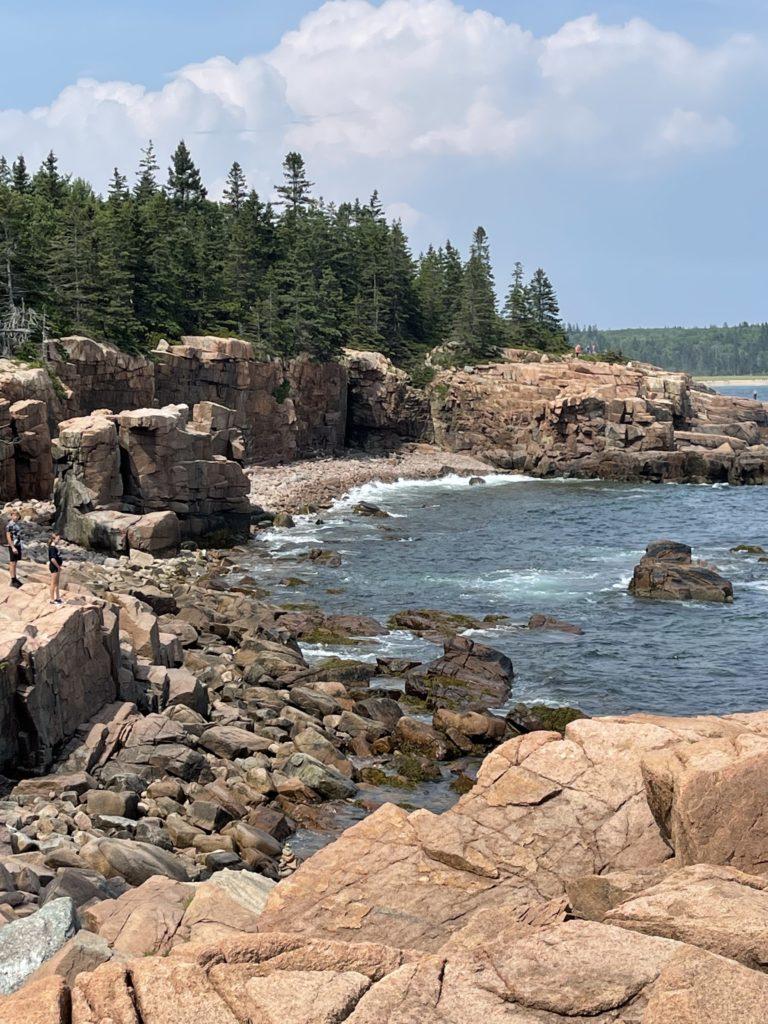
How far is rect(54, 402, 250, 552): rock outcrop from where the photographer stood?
4981cm

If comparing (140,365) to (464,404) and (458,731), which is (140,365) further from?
(458,731)

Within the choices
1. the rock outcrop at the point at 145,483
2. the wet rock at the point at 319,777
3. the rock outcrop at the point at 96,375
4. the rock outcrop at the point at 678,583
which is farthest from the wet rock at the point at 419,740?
the rock outcrop at the point at 96,375

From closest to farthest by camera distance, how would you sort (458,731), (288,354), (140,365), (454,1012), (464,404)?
(454,1012) < (458,731) < (140,365) < (288,354) < (464,404)

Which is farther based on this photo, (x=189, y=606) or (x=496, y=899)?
(x=189, y=606)

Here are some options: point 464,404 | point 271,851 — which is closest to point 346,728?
point 271,851

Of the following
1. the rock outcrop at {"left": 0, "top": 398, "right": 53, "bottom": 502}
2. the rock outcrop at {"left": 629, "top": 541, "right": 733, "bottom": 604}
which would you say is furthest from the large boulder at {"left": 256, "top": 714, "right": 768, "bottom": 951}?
the rock outcrop at {"left": 0, "top": 398, "right": 53, "bottom": 502}

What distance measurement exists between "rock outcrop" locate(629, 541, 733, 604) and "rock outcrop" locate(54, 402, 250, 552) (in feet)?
74.7

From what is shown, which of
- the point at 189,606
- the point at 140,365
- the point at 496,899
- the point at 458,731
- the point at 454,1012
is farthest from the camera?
the point at 140,365

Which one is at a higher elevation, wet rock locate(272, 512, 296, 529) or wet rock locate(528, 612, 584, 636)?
wet rock locate(272, 512, 296, 529)

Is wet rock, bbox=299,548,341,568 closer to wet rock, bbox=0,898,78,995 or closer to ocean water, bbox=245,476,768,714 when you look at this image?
ocean water, bbox=245,476,768,714

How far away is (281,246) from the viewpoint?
107438 mm

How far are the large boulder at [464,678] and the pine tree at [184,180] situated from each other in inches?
3457

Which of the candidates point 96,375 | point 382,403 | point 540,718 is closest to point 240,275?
point 382,403

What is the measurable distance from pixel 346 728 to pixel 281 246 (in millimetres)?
86113
